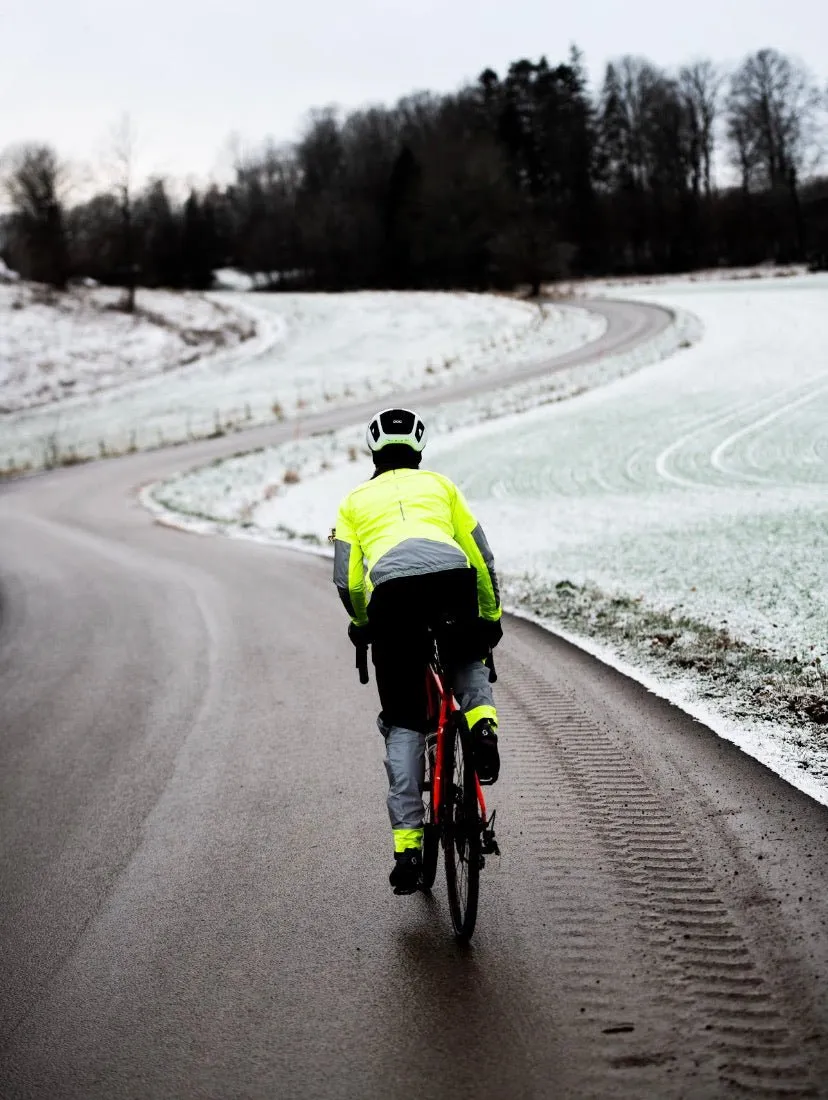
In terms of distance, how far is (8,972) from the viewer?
13.2 feet

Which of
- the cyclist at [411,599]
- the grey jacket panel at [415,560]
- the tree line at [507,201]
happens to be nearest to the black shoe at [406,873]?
the cyclist at [411,599]

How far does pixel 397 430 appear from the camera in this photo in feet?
14.1

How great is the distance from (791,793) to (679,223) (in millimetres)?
86726

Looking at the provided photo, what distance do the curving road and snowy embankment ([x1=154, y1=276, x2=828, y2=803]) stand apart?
0.80 meters

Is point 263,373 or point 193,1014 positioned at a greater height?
point 263,373

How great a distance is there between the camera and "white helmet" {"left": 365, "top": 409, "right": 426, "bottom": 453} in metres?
4.29

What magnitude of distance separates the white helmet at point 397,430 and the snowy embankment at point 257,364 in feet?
109

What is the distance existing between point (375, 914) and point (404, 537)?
1.69 m

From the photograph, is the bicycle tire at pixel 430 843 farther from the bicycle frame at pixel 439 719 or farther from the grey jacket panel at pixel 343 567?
the grey jacket panel at pixel 343 567

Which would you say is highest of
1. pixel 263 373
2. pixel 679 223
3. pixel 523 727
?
pixel 679 223

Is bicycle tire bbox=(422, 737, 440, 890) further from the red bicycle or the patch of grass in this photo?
the patch of grass

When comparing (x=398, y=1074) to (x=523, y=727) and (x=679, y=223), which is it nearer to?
(x=523, y=727)

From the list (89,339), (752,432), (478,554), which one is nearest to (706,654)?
(478,554)

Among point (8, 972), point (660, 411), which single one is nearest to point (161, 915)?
point (8, 972)
